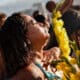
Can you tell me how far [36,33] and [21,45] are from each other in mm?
75

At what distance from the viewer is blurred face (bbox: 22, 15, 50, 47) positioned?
3.90 feet

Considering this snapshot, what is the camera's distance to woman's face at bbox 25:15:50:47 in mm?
1188

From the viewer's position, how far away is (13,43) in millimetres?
1204

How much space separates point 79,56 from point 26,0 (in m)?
4.05

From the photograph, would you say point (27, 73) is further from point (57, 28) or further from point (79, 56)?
point (79, 56)

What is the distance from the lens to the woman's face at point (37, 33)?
1188mm

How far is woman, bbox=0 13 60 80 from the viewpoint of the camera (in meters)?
1.20

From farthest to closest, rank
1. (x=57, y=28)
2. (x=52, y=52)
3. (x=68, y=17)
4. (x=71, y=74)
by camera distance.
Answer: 1. (x=68, y=17)
2. (x=52, y=52)
3. (x=57, y=28)
4. (x=71, y=74)

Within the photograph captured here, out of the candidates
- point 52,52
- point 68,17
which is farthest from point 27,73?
point 68,17

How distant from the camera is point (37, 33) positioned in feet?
3.92

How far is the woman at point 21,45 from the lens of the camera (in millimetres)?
1195

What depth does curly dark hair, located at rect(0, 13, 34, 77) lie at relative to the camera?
1200mm

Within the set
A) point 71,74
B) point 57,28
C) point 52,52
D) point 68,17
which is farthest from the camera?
point 68,17

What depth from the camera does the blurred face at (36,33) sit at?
1.19 m
